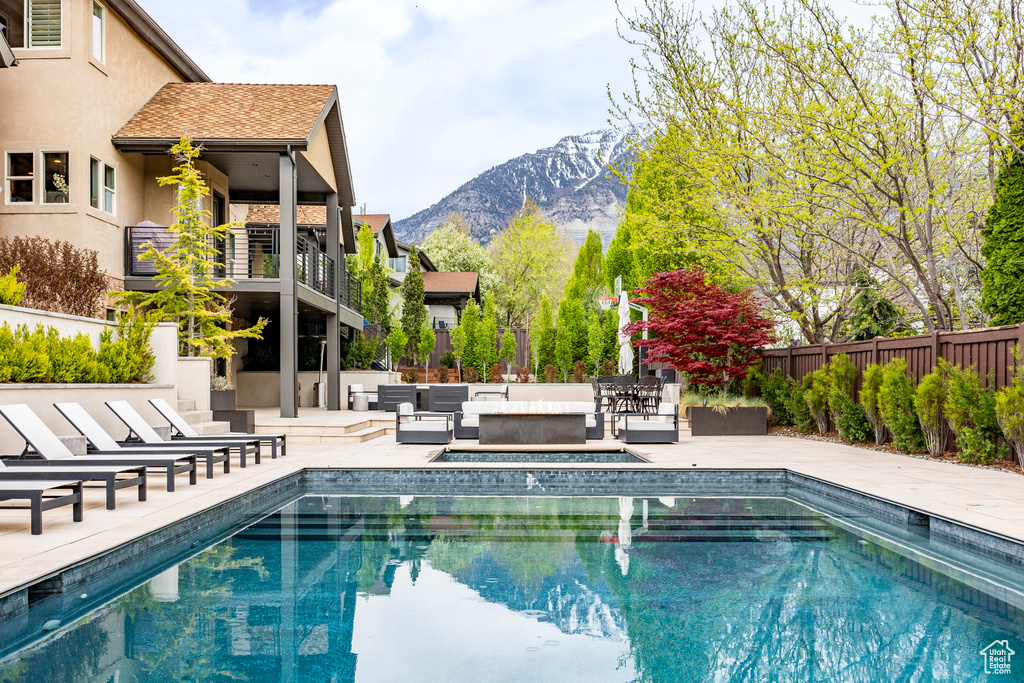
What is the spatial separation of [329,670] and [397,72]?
84.6 metres

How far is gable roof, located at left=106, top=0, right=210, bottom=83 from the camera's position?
1523 centimetres

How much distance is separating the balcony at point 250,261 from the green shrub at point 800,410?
10.4 meters

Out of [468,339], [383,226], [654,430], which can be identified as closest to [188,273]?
[654,430]

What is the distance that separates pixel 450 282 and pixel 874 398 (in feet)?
102

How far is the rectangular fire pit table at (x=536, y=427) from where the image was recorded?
12.6 metres

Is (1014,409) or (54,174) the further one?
(54,174)

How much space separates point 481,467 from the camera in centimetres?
916

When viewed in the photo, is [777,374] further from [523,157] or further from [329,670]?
[523,157]

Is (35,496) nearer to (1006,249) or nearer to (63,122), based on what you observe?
(1006,249)

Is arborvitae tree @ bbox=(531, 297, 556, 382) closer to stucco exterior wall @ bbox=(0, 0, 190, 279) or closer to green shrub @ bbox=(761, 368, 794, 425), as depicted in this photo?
green shrub @ bbox=(761, 368, 794, 425)

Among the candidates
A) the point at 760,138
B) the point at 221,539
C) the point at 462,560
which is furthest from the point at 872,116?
the point at 221,539

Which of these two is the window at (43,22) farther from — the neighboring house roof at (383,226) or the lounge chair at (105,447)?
the neighboring house roof at (383,226)

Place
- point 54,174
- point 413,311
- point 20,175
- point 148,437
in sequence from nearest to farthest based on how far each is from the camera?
point 148,437 < point 54,174 < point 20,175 < point 413,311

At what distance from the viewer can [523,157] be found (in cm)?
13588
